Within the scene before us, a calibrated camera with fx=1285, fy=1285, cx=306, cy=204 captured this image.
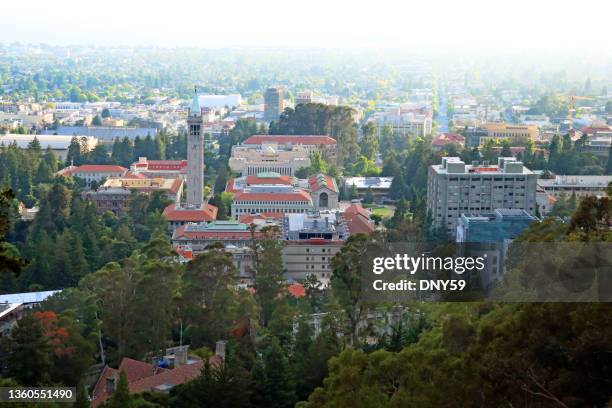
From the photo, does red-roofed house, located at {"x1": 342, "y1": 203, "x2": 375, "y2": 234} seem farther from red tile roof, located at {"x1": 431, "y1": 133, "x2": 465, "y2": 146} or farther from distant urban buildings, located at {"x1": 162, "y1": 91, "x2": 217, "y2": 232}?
red tile roof, located at {"x1": 431, "y1": 133, "x2": 465, "y2": 146}

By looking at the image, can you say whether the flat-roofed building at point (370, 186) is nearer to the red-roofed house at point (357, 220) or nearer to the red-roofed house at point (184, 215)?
the red-roofed house at point (357, 220)

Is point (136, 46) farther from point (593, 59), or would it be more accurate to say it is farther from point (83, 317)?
point (83, 317)

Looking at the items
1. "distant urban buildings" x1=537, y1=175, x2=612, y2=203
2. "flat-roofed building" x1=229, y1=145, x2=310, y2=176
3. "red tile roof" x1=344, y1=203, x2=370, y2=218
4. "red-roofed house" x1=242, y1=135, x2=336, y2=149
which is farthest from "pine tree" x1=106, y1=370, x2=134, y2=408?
"red-roofed house" x1=242, y1=135, x2=336, y2=149

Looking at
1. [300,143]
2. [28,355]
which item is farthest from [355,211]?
[28,355]

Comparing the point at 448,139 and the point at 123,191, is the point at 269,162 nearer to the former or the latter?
the point at 123,191

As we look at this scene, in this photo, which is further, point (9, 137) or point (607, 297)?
point (9, 137)

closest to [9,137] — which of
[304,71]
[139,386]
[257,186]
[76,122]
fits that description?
[76,122]
